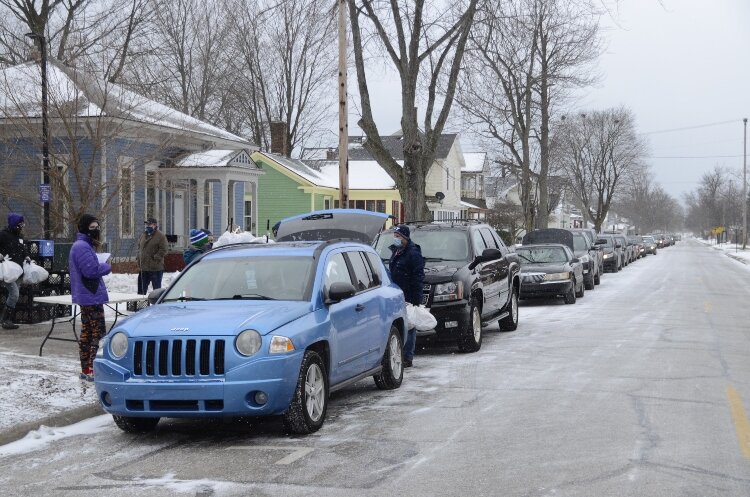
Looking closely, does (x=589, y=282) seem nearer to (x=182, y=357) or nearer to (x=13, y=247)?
(x=13, y=247)

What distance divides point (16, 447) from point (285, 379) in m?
2.35

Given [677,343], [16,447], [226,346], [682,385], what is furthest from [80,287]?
[677,343]

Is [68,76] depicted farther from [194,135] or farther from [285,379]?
[285,379]

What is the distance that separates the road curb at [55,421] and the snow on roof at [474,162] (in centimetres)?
7627

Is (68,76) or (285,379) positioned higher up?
(68,76)

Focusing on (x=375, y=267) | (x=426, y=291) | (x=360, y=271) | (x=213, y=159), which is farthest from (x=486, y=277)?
(x=213, y=159)

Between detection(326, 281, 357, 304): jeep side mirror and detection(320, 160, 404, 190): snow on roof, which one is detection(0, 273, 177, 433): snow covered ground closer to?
detection(326, 281, 357, 304): jeep side mirror

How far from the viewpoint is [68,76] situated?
73.0ft

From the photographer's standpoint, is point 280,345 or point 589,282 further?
point 589,282

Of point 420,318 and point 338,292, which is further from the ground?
point 338,292

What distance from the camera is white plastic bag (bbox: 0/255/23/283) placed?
540 inches

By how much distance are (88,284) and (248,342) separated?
322 centimetres

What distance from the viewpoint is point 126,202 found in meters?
22.9

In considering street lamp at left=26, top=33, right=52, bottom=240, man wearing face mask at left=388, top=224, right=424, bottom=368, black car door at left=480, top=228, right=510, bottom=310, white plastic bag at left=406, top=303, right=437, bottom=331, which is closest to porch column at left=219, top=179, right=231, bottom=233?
street lamp at left=26, top=33, right=52, bottom=240
